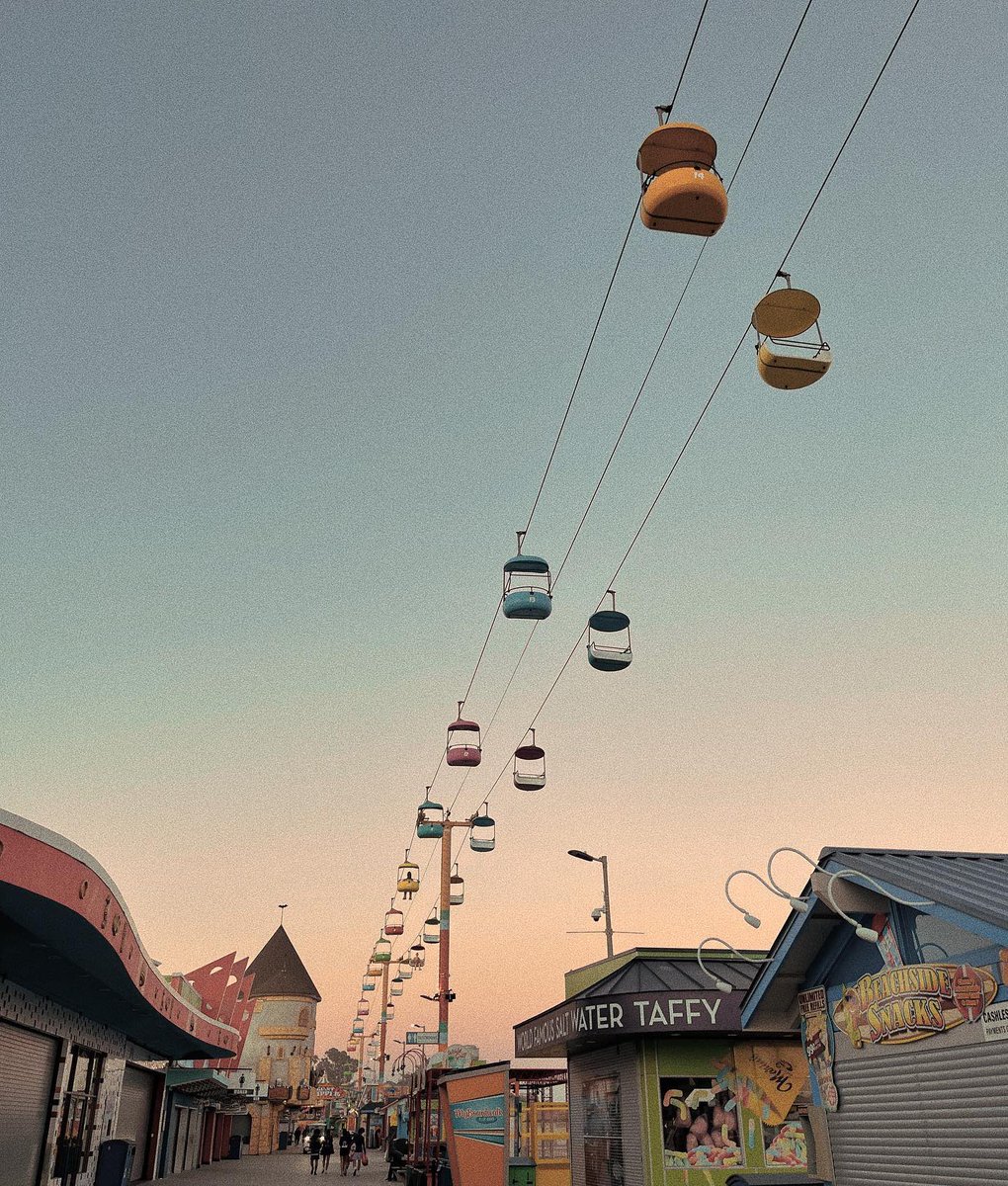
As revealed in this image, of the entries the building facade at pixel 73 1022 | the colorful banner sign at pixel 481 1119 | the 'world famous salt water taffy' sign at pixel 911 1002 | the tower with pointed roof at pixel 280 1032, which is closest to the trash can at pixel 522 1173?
the colorful banner sign at pixel 481 1119

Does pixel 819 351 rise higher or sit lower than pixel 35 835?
higher

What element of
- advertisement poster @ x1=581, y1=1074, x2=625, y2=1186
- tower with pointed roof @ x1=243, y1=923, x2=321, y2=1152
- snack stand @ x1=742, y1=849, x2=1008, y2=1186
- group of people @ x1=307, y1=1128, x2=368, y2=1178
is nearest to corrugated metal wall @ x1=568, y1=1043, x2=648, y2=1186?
advertisement poster @ x1=581, y1=1074, x2=625, y2=1186

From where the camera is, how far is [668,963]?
68.1 feet

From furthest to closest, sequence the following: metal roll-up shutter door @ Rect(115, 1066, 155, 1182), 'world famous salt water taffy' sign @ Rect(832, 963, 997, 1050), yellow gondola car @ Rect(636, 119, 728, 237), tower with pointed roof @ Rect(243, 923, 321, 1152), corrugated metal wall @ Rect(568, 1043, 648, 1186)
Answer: tower with pointed roof @ Rect(243, 923, 321, 1152) < metal roll-up shutter door @ Rect(115, 1066, 155, 1182) < corrugated metal wall @ Rect(568, 1043, 648, 1186) < 'world famous salt water taffy' sign @ Rect(832, 963, 997, 1050) < yellow gondola car @ Rect(636, 119, 728, 237)

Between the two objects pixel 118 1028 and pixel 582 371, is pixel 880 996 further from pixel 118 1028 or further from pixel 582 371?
pixel 118 1028

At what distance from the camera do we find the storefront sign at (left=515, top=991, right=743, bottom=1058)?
17.9 meters

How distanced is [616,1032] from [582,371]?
13.5 m

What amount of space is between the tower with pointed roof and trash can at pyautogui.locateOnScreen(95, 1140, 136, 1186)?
2022 inches

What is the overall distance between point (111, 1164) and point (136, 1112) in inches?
319

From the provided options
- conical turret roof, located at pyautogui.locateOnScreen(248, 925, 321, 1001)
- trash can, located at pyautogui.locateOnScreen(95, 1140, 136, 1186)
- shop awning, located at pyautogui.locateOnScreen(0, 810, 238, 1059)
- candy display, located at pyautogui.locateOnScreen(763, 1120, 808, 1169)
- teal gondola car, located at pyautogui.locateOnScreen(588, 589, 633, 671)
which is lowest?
trash can, located at pyautogui.locateOnScreen(95, 1140, 136, 1186)

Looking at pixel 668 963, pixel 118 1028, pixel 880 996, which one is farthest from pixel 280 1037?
pixel 880 996

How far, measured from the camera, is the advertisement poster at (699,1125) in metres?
18.1

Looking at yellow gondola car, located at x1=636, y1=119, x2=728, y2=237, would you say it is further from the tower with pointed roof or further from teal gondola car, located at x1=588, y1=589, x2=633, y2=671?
the tower with pointed roof

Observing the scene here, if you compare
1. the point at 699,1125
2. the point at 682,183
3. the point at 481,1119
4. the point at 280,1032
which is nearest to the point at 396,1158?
the point at 481,1119
